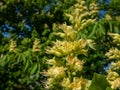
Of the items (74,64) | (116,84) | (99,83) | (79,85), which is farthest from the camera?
(74,64)

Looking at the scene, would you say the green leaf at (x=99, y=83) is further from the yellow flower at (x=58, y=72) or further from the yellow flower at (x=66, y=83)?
the yellow flower at (x=58, y=72)

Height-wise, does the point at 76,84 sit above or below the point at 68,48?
below

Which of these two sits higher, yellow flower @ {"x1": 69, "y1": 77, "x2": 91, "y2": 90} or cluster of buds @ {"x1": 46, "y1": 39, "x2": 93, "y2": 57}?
cluster of buds @ {"x1": 46, "y1": 39, "x2": 93, "y2": 57}

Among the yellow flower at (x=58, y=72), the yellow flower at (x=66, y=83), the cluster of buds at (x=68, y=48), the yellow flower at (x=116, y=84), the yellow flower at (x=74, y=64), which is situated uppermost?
the cluster of buds at (x=68, y=48)

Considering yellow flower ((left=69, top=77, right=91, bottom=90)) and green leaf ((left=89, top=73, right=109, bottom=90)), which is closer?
green leaf ((left=89, top=73, right=109, bottom=90))

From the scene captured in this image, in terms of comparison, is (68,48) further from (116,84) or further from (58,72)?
(116,84)

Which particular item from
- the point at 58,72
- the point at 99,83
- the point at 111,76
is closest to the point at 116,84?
the point at 111,76

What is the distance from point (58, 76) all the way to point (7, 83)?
7.91 metres

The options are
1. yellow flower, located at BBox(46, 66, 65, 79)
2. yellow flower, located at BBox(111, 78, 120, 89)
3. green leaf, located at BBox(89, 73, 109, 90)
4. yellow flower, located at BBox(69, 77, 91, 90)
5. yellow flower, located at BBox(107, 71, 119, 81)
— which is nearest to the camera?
green leaf, located at BBox(89, 73, 109, 90)

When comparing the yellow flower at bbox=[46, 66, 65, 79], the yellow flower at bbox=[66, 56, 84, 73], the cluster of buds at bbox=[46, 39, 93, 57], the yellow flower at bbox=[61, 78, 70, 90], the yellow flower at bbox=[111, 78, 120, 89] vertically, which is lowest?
the yellow flower at bbox=[111, 78, 120, 89]

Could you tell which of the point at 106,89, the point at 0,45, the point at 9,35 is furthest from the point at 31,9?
the point at 106,89

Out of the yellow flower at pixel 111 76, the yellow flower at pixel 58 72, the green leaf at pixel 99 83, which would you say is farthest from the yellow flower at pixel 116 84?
the green leaf at pixel 99 83

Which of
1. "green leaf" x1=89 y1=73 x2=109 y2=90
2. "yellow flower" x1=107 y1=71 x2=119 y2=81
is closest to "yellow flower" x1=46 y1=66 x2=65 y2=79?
"yellow flower" x1=107 y1=71 x2=119 y2=81

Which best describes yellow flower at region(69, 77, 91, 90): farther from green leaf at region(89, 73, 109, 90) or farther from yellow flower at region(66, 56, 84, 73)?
green leaf at region(89, 73, 109, 90)
